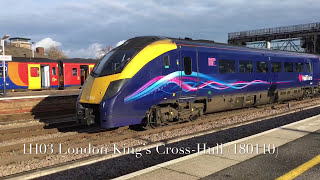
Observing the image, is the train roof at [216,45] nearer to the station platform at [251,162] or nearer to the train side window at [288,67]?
the train side window at [288,67]

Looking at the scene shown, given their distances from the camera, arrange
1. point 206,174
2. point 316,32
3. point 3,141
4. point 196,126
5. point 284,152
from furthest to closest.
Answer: point 316,32
point 196,126
point 3,141
point 284,152
point 206,174

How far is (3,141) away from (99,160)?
4.47 meters

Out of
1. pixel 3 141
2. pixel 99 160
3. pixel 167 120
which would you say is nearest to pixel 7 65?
pixel 3 141

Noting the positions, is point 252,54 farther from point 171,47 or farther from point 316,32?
point 316,32

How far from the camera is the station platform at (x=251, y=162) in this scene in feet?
16.3

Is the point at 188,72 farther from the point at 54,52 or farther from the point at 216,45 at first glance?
the point at 54,52

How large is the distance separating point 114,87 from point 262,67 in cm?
925

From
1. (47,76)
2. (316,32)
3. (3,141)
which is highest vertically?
(316,32)

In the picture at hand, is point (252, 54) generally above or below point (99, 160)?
above

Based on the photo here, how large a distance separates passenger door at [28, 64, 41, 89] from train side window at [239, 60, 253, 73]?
69.2 feet

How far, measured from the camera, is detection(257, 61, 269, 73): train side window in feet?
47.5

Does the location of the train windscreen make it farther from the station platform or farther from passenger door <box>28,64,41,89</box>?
passenger door <box>28,64,41,89</box>

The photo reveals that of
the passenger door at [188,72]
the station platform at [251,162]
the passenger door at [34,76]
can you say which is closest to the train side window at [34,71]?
the passenger door at [34,76]

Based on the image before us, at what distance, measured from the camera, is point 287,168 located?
532 centimetres
